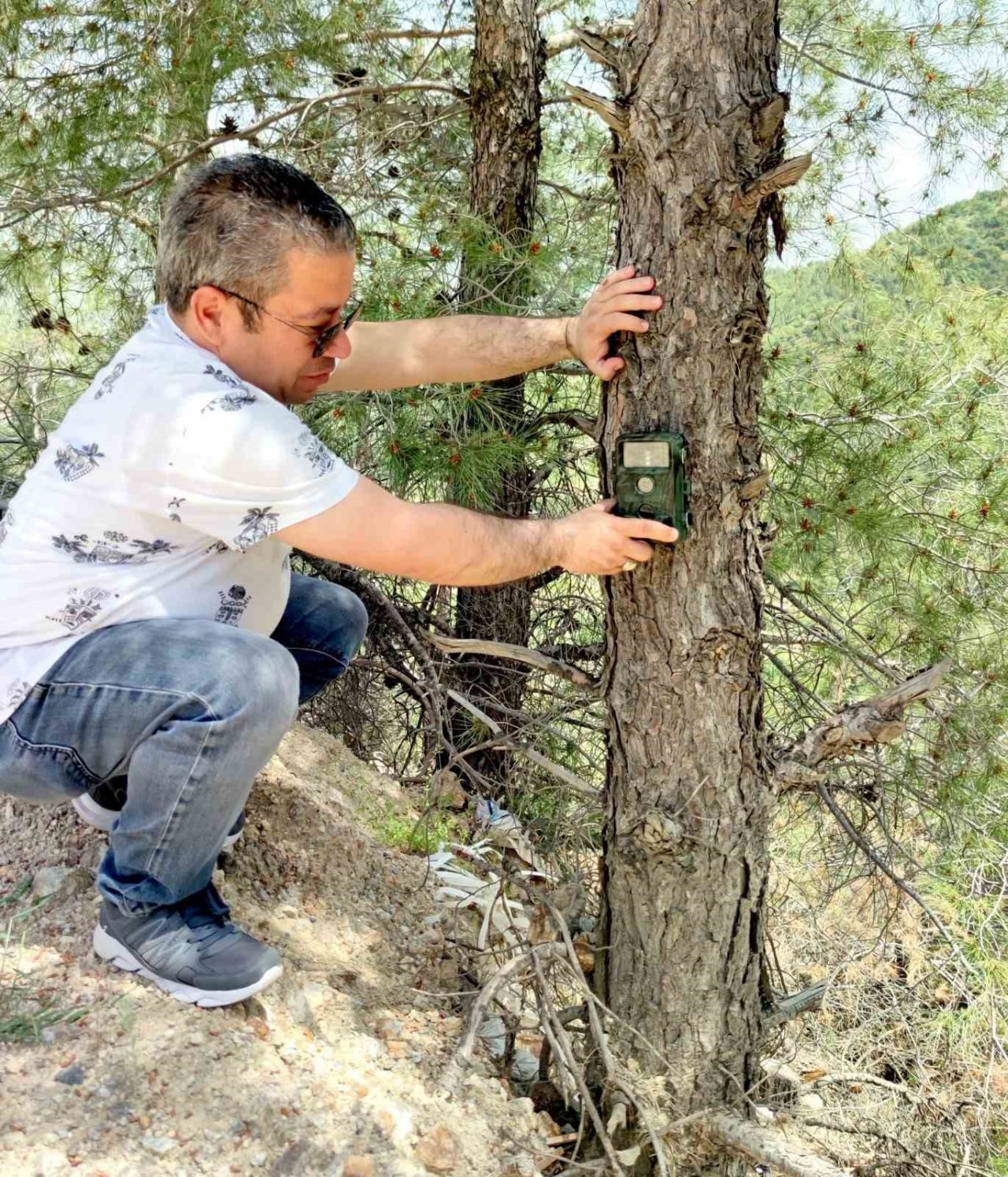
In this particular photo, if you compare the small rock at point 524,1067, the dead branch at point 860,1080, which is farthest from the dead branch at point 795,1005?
the small rock at point 524,1067

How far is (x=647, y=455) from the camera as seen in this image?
1.71 metres

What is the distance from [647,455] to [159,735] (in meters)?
0.87

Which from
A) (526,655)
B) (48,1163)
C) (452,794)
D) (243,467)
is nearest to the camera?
(48,1163)

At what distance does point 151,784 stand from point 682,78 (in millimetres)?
1378

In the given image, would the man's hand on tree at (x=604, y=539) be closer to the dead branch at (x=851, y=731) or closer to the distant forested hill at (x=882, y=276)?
the dead branch at (x=851, y=731)

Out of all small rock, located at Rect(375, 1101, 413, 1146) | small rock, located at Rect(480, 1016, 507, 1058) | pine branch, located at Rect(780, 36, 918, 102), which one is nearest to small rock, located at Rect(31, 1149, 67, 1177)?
small rock, located at Rect(375, 1101, 413, 1146)

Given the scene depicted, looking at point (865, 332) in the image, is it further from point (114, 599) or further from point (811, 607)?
point (114, 599)

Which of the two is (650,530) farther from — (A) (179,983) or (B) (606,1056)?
(A) (179,983)

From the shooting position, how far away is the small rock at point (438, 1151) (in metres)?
1.63

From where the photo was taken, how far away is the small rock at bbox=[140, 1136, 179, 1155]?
1494 millimetres

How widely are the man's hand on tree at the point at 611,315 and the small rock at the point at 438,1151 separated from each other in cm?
123

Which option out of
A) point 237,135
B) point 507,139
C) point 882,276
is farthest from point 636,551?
point 882,276

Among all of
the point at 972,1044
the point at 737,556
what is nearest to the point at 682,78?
the point at 737,556

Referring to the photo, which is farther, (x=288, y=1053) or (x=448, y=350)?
(x=448, y=350)
